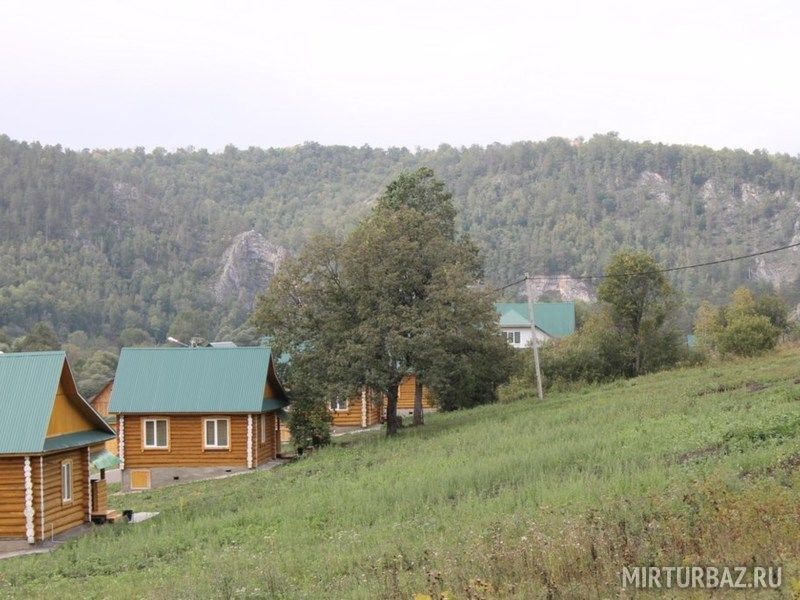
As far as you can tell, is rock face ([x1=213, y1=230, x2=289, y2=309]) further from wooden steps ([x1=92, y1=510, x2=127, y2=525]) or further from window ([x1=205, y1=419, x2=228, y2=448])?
wooden steps ([x1=92, y1=510, x2=127, y2=525])

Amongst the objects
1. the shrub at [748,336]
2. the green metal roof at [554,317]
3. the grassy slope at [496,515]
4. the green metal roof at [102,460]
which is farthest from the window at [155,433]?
the green metal roof at [554,317]

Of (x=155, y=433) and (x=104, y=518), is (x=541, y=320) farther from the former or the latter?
(x=104, y=518)

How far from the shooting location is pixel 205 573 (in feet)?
47.4

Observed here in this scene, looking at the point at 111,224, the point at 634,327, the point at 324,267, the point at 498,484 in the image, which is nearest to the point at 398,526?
the point at 498,484

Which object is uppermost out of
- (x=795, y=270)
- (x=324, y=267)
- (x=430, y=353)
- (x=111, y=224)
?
(x=111, y=224)

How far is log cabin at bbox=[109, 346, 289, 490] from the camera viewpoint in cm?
3781

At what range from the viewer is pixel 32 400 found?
24.8 m

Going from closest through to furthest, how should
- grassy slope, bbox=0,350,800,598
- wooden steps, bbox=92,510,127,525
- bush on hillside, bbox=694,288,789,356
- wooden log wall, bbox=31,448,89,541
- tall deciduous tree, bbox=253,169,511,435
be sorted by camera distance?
grassy slope, bbox=0,350,800,598, wooden log wall, bbox=31,448,89,541, wooden steps, bbox=92,510,127,525, tall deciduous tree, bbox=253,169,511,435, bush on hillside, bbox=694,288,789,356

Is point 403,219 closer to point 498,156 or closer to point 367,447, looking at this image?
point 367,447

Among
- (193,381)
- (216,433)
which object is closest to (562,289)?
(193,381)

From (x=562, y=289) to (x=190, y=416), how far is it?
12987 centimetres

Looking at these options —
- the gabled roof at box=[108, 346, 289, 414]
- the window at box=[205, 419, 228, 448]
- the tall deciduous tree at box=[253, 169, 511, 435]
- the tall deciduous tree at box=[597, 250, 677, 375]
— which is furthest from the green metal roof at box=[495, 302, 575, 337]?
the window at box=[205, 419, 228, 448]

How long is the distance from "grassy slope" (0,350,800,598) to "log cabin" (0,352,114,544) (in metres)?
2.54

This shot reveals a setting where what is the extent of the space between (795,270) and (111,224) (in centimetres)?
11047
